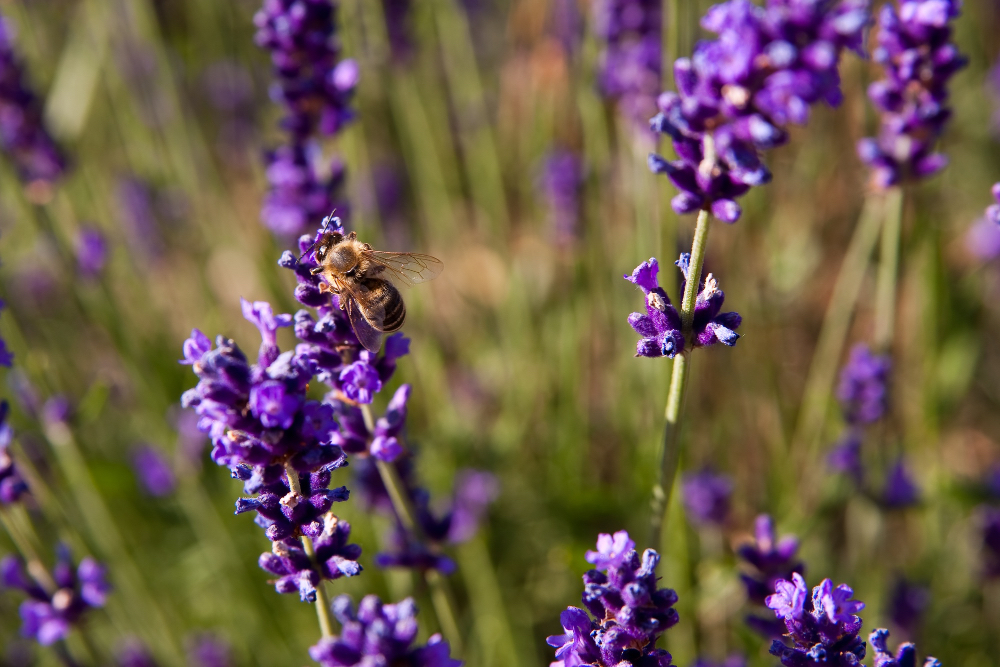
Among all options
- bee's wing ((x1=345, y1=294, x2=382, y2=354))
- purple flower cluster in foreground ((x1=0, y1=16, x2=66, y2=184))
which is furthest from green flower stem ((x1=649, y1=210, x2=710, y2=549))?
purple flower cluster in foreground ((x1=0, y1=16, x2=66, y2=184))

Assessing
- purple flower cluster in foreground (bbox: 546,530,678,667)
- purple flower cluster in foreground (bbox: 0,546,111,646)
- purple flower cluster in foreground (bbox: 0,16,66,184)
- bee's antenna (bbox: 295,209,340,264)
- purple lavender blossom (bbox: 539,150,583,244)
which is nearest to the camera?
purple flower cluster in foreground (bbox: 546,530,678,667)

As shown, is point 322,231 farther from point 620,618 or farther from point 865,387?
point 865,387

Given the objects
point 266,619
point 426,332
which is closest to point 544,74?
point 426,332

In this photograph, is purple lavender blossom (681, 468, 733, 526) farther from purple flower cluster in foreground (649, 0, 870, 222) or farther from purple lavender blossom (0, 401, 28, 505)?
purple lavender blossom (0, 401, 28, 505)

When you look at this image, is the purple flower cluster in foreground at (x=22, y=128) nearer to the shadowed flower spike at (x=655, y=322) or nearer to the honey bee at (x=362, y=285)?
the honey bee at (x=362, y=285)

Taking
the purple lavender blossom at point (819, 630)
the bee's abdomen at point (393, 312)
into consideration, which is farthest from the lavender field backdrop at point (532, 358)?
the bee's abdomen at point (393, 312)

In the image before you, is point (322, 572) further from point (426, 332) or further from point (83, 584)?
point (426, 332)
